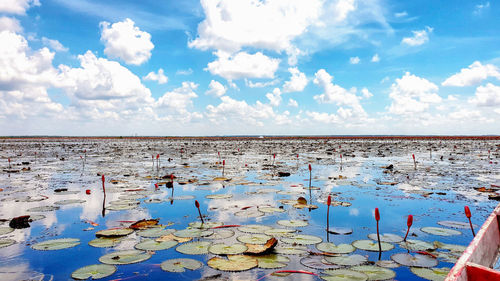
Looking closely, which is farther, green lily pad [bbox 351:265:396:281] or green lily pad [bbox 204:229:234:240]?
green lily pad [bbox 204:229:234:240]

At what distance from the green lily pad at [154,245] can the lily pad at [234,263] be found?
1.09 meters

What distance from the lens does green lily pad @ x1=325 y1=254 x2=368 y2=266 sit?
4.73 metres

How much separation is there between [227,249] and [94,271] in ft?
6.76

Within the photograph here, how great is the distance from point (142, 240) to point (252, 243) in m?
2.16

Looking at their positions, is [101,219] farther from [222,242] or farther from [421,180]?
[421,180]

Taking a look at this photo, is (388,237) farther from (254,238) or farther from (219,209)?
(219,209)

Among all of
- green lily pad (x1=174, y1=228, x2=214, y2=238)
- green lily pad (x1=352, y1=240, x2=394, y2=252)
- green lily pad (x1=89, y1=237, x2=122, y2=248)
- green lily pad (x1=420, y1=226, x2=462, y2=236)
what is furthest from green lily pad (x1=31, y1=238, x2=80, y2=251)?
green lily pad (x1=420, y1=226, x2=462, y2=236)

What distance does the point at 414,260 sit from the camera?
4.82 meters

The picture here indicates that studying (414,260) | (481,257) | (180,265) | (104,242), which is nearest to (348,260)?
(414,260)

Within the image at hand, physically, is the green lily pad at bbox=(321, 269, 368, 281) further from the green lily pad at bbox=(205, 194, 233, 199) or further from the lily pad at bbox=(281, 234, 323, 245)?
the green lily pad at bbox=(205, 194, 233, 199)

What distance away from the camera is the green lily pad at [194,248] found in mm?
5199

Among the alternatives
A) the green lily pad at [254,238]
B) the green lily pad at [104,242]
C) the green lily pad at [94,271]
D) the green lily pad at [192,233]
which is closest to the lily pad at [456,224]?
the green lily pad at [254,238]

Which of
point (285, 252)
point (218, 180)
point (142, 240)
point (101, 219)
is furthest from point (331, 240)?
point (218, 180)

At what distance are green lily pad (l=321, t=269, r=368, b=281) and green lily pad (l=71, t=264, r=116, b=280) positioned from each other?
3.13 meters
